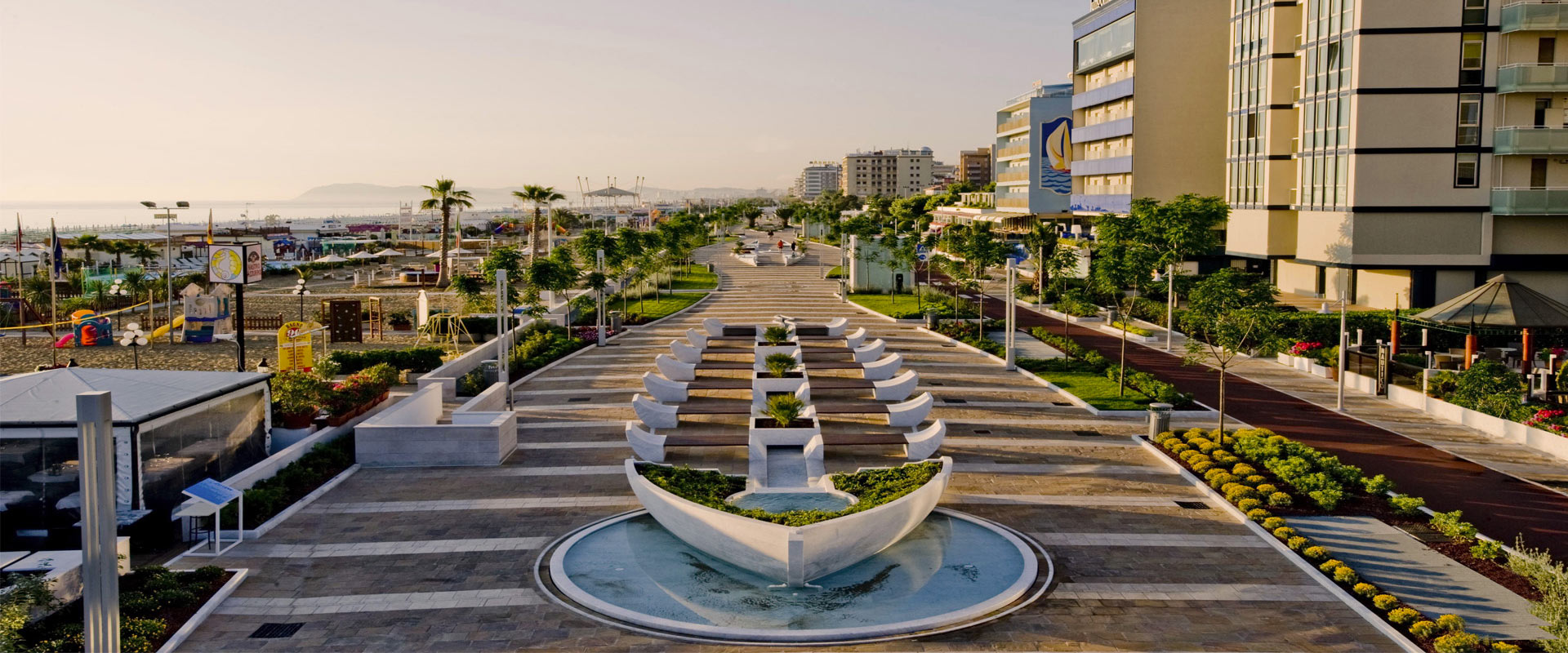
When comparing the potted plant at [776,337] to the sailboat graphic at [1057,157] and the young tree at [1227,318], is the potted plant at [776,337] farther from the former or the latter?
the sailboat graphic at [1057,157]

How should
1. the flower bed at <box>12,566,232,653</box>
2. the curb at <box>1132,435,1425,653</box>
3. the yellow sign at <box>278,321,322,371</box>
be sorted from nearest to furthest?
the flower bed at <box>12,566,232,653</box>, the curb at <box>1132,435,1425,653</box>, the yellow sign at <box>278,321,322,371</box>

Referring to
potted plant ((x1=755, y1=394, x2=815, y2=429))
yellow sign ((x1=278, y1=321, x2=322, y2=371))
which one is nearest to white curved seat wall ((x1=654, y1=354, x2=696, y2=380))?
potted plant ((x1=755, y1=394, x2=815, y2=429))

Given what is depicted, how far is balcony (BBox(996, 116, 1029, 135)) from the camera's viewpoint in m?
76.1

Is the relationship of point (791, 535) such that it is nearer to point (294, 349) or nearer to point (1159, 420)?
point (1159, 420)

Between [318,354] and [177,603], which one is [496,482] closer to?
[177,603]

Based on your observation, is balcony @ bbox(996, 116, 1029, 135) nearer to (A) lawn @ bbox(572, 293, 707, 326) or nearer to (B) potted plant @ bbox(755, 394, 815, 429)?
(A) lawn @ bbox(572, 293, 707, 326)

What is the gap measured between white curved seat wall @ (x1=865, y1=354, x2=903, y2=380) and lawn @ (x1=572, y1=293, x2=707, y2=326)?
1492cm

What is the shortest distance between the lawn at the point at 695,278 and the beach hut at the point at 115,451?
38133 mm

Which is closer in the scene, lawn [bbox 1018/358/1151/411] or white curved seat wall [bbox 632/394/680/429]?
white curved seat wall [bbox 632/394/680/429]

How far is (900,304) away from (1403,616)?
33.6 metres

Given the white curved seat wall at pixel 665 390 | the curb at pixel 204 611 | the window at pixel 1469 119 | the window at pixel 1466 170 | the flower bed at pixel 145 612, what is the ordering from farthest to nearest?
the window at pixel 1466 170 < the window at pixel 1469 119 < the white curved seat wall at pixel 665 390 < the curb at pixel 204 611 < the flower bed at pixel 145 612

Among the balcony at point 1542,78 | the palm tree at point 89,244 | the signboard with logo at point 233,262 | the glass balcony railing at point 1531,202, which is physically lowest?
the signboard with logo at point 233,262

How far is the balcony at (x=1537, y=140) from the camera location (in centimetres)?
3316

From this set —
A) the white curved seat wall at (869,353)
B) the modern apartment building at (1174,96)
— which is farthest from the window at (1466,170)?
the white curved seat wall at (869,353)
